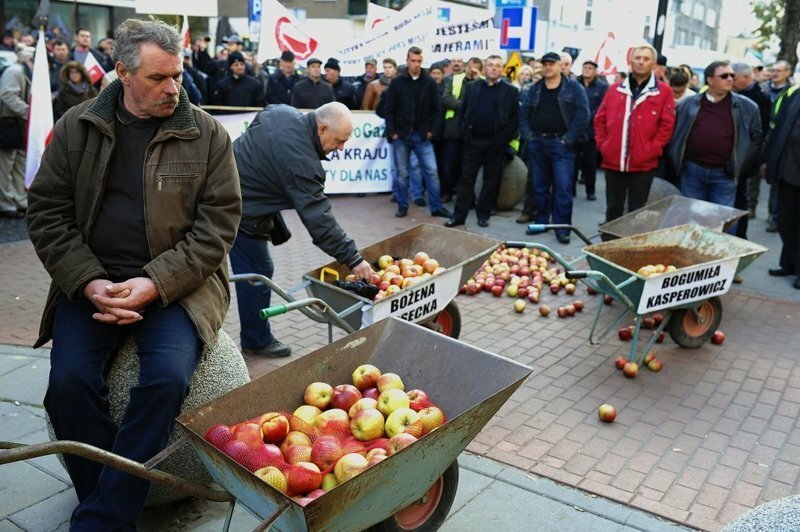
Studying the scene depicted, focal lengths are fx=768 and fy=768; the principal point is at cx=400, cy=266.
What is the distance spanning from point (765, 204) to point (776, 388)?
940 cm

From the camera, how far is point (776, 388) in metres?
5.77

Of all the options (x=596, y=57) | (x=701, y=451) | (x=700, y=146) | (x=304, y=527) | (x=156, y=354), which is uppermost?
(x=596, y=57)

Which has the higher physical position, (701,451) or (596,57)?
(596,57)

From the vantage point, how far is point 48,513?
147 inches

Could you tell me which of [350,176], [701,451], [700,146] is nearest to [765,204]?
[700,146]

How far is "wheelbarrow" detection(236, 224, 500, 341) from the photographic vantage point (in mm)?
4758

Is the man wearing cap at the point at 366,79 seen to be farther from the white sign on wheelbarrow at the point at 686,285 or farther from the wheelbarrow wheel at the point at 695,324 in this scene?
the white sign on wheelbarrow at the point at 686,285

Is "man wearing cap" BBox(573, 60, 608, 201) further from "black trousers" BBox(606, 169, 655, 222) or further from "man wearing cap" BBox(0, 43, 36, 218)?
"man wearing cap" BBox(0, 43, 36, 218)

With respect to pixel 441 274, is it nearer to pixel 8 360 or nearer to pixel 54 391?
pixel 54 391

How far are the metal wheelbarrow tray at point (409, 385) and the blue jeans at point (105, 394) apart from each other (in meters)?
0.23

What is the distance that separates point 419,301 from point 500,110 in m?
6.14

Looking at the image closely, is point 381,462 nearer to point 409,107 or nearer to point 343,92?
point 409,107

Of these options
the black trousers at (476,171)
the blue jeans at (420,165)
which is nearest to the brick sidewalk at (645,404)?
the black trousers at (476,171)

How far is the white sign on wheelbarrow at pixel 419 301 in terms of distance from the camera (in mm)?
4828
